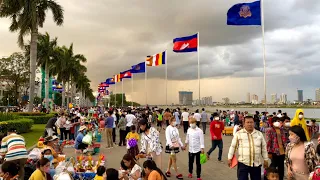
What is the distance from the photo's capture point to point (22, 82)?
43281 mm

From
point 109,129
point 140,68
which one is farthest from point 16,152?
point 140,68

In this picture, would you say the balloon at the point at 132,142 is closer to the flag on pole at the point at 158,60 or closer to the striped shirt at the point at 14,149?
the striped shirt at the point at 14,149

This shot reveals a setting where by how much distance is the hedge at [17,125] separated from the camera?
17.0 m

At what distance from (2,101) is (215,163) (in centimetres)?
6491

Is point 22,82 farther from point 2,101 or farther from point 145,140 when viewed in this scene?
point 145,140

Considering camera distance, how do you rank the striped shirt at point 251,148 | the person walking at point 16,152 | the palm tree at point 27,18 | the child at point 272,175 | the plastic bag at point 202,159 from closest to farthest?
the child at point 272,175 < the striped shirt at point 251,148 < the person walking at point 16,152 < the plastic bag at point 202,159 < the palm tree at point 27,18

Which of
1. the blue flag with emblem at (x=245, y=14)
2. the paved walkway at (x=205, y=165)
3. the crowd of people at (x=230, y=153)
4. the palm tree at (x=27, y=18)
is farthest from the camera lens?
the palm tree at (x=27, y=18)

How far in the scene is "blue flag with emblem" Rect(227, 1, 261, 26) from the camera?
15453 mm

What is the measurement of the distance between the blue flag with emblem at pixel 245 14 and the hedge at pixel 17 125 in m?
13.7

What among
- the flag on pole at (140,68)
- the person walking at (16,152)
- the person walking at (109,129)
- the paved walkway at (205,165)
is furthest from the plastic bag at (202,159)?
the flag on pole at (140,68)

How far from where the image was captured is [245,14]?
15.5 metres

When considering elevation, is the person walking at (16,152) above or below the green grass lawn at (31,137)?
above

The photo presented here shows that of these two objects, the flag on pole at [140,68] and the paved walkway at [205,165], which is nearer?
the paved walkway at [205,165]

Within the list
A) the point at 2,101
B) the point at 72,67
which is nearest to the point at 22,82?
the point at 72,67
